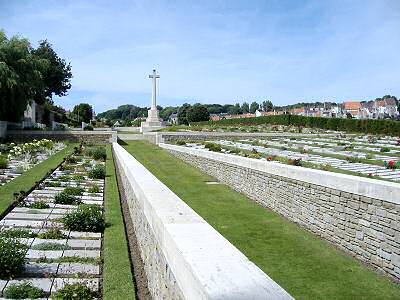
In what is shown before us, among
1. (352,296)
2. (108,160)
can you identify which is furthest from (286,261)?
(108,160)

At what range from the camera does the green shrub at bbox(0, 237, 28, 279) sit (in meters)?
5.60

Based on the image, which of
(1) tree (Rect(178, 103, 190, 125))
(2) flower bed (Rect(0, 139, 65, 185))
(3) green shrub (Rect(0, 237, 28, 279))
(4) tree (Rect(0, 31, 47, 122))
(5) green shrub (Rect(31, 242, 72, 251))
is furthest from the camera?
(1) tree (Rect(178, 103, 190, 125))

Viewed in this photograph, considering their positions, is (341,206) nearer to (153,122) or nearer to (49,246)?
(49,246)

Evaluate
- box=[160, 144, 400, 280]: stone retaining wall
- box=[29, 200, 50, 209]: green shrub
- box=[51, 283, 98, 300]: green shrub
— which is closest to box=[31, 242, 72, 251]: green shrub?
box=[51, 283, 98, 300]: green shrub

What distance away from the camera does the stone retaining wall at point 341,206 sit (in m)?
6.49

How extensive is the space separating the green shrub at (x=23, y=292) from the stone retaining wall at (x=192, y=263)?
131 cm

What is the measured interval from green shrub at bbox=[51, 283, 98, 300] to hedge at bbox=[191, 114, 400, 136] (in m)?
34.8

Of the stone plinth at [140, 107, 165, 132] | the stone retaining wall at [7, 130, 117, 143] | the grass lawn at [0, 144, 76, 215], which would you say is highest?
the stone plinth at [140, 107, 165, 132]

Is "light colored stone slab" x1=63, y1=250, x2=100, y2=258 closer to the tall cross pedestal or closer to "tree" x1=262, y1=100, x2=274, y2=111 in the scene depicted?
the tall cross pedestal

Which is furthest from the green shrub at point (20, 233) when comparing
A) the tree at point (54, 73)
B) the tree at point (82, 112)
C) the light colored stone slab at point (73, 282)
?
the tree at point (82, 112)

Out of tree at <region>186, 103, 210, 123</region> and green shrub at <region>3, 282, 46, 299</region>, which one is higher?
tree at <region>186, 103, 210, 123</region>

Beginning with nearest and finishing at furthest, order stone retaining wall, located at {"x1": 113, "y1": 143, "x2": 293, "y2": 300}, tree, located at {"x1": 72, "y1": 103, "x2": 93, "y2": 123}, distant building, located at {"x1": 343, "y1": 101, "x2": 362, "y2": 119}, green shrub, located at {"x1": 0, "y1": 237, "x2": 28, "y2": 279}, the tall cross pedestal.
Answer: stone retaining wall, located at {"x1": 113, "y1": 143, "x2": 293, "y2": 300} → green shrub, located at {"x1": 0, "y1": 237, "x2": 28, "y2": 279} → the tall cross pedestal → tree, located at {"x1": 72, "y1": 103, "x2": 93, "y2": 123} → distant building, located at {"x1": 343, "y1": 101, "x2": 362, "y2": 119}

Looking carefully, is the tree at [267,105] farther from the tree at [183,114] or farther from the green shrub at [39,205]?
the green shrub at [39,205]

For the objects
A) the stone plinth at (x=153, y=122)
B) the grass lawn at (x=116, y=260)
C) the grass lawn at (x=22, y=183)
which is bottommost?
the grass lawn at (x=116, y=260)
